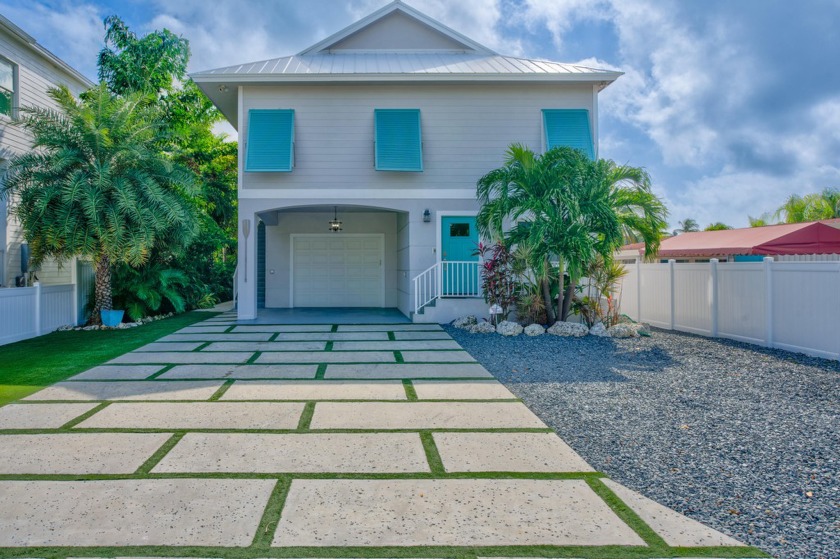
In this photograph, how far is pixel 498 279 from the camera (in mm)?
9734

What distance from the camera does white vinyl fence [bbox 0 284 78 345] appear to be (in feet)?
27.9

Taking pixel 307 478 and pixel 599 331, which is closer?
pixel 307 478

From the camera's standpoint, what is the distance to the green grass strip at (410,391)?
5.04 meters

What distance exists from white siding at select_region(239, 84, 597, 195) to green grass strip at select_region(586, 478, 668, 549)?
8.85 meters

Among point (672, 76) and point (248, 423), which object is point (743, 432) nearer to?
point (248, 423)

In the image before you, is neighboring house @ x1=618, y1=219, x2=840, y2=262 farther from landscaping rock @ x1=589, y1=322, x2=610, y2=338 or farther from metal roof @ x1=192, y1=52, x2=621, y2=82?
metal roof @ x1=192, y1=52, x2=621, y2=82

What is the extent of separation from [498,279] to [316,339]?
345 centimetres

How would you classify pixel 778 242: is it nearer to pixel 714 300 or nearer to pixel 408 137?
pixel 714 300

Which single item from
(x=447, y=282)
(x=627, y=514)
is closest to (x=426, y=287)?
(x=447, y=282)

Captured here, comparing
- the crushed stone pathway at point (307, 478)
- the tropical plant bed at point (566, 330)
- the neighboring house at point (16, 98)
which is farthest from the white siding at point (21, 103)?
the tropical plant bed at point (566, 330)

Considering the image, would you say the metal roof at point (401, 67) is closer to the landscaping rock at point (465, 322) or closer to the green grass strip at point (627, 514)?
the landscaping rock at point (465, 322)

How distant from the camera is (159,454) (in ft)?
11.6

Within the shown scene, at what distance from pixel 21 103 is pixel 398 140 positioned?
7514 millimetres

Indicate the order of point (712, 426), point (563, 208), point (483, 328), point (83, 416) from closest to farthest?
point (712, 426) → point (83, 416) → point (563, 208) → point (483, 328)
